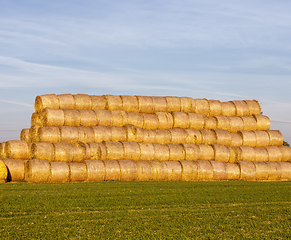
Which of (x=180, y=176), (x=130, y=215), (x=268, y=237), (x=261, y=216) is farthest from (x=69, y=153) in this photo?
(x=268, y=237)

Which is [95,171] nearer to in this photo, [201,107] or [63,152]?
[63,152]

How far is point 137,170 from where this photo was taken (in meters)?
19.1

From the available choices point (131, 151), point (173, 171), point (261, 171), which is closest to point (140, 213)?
point (131, 151)

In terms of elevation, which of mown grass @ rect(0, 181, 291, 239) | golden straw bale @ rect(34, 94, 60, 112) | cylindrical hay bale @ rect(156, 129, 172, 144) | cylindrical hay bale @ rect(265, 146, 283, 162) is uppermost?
golden straw bale @ rect(34, 94, 60, 112)

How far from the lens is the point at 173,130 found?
21422 mm

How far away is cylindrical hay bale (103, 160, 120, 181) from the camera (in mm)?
18469

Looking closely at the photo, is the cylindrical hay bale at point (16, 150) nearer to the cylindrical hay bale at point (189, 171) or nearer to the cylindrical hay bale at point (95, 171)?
the cylindrical hay bale at point (95, 171)

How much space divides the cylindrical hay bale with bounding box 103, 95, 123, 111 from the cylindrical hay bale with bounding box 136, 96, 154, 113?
1133 mm

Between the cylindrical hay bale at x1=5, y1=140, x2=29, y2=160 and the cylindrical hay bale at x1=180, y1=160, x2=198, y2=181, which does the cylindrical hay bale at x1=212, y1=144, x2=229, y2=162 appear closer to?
the cylindrical hay bale at x1=180, y1=160, x2=198, y2=181

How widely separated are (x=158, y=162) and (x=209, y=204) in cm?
765

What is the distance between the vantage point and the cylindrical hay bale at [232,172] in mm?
20984

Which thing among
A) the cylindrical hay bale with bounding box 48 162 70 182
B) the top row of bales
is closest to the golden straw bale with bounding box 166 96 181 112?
the top row of bales

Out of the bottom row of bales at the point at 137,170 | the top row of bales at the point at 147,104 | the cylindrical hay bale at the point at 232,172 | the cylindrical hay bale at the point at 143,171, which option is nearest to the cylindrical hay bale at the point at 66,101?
the top row of bales at the point at 147,104

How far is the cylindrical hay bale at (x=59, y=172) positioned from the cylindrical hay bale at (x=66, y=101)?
3608 mm
